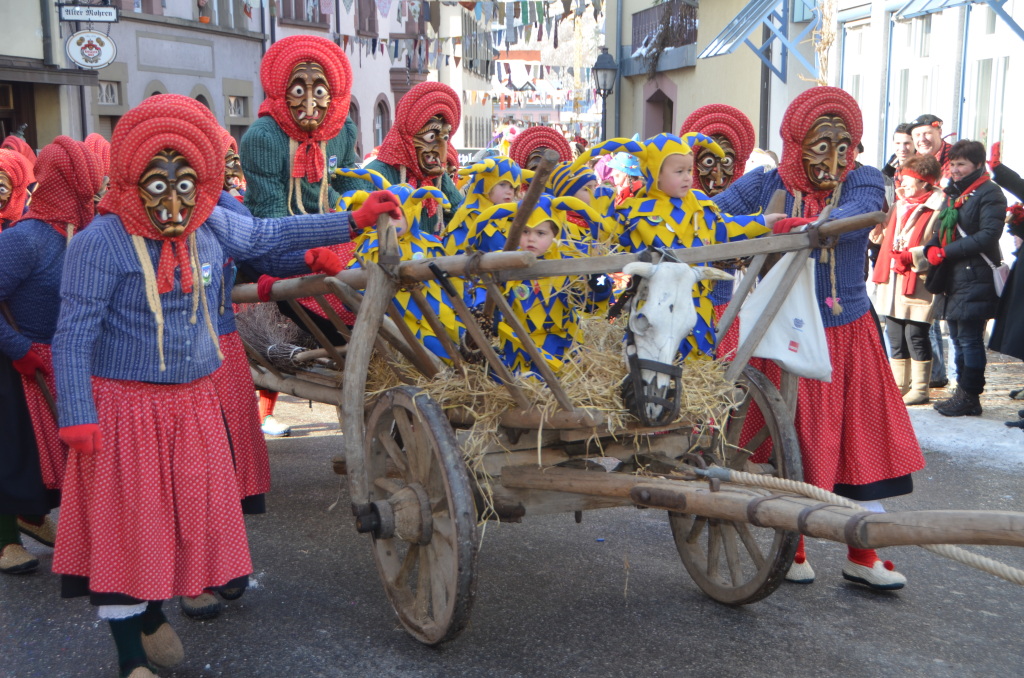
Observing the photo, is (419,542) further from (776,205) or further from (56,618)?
(776,205)

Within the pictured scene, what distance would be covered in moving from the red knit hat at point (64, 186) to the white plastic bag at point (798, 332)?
8.36 ft

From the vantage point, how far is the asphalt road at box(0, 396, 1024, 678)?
11.6 ft

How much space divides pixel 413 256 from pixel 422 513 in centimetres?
119

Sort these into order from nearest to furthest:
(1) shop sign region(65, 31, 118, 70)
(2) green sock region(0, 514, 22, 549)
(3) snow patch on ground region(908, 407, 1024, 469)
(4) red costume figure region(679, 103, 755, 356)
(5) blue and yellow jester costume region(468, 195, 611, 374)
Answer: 1. (5) blue and yellow jester costume region(468, 195, 611, 374)
2. (2) green sock region(0, 514, 22, 549)
3. (4) red costume figure region(679, 103, 755, 356)
4. (3) snow patch on ground region(908, 407, 1024, 469)
5. (1) shop sign region(65, 31, 118, 70)

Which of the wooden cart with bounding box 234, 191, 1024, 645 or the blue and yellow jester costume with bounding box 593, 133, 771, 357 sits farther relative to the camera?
the blue and yellow jester costume with bounding box 593, 133, 771, 357

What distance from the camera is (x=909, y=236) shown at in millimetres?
7211

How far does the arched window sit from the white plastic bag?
29.8 m

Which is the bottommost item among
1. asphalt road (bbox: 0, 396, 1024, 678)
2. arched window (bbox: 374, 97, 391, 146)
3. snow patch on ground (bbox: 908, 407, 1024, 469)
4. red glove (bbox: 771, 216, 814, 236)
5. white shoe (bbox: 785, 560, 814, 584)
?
asphalt road (bbox: 0, 396, 1024, 678)

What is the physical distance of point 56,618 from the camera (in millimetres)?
3971

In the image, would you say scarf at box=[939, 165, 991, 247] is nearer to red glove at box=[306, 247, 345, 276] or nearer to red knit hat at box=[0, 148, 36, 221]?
red glove at box=[306, 247, 345, 276]

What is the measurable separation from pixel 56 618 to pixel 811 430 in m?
2.90

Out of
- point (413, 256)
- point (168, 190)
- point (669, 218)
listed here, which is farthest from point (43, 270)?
point (669, 218)

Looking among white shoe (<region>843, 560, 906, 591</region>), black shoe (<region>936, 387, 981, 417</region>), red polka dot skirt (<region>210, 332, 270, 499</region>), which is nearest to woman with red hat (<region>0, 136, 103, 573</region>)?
red polka dot skirt (<region>210, 332, 270, 499</region>)

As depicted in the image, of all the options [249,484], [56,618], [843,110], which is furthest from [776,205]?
[56,618]
